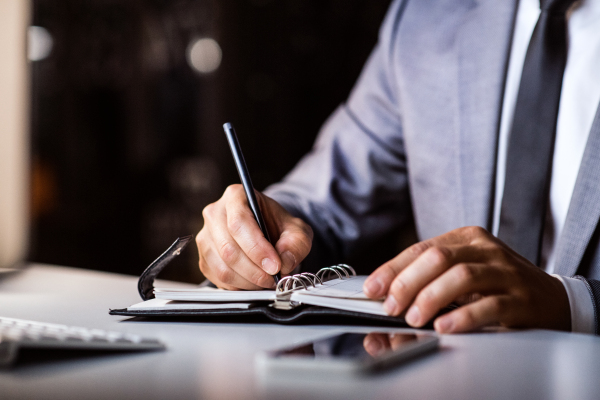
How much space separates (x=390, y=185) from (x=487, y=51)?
0.40 metres

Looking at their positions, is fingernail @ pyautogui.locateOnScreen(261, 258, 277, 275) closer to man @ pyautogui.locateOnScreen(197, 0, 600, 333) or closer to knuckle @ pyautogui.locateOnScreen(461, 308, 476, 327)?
man @ pyautogui.locateOnScreen(197, 0, 600, 333)

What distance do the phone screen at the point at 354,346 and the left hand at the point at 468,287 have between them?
2.2 inches

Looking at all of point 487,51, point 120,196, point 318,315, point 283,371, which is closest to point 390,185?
point 487,51

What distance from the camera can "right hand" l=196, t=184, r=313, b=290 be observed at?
0.65 m

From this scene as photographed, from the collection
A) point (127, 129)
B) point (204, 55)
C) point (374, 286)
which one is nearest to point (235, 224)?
point (374, 286)

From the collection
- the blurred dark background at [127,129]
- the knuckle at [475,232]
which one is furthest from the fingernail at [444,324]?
the blurred dark background at [127,129]

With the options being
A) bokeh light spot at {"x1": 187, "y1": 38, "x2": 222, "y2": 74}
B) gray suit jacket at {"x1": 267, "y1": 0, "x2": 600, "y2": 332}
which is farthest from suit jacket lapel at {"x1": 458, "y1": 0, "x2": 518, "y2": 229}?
bokeh light spot at {"x1": 187, "y1": 38, "x2": 222, "y2": 74}

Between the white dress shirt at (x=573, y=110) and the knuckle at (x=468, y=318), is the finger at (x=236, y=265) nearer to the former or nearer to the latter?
the knuckle at (x=468, y=318)

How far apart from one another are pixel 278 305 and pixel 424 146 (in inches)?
28.5

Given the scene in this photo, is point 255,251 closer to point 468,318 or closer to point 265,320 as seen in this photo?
point 265,320

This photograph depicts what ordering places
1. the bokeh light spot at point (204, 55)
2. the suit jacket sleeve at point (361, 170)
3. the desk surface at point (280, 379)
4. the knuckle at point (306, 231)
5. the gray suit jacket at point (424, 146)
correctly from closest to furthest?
the desk surface at point (280, 379) → the knuckle at point (306, 231) → the gray suit jacket at point (424, 146) → the suit jacket sleeve at point (361, 170) → the bokeh light spot at point (204, 55)

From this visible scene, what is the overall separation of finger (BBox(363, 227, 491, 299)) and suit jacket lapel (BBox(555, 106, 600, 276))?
315 millimetres

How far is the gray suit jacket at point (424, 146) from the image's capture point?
102 cm

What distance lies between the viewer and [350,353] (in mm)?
370
